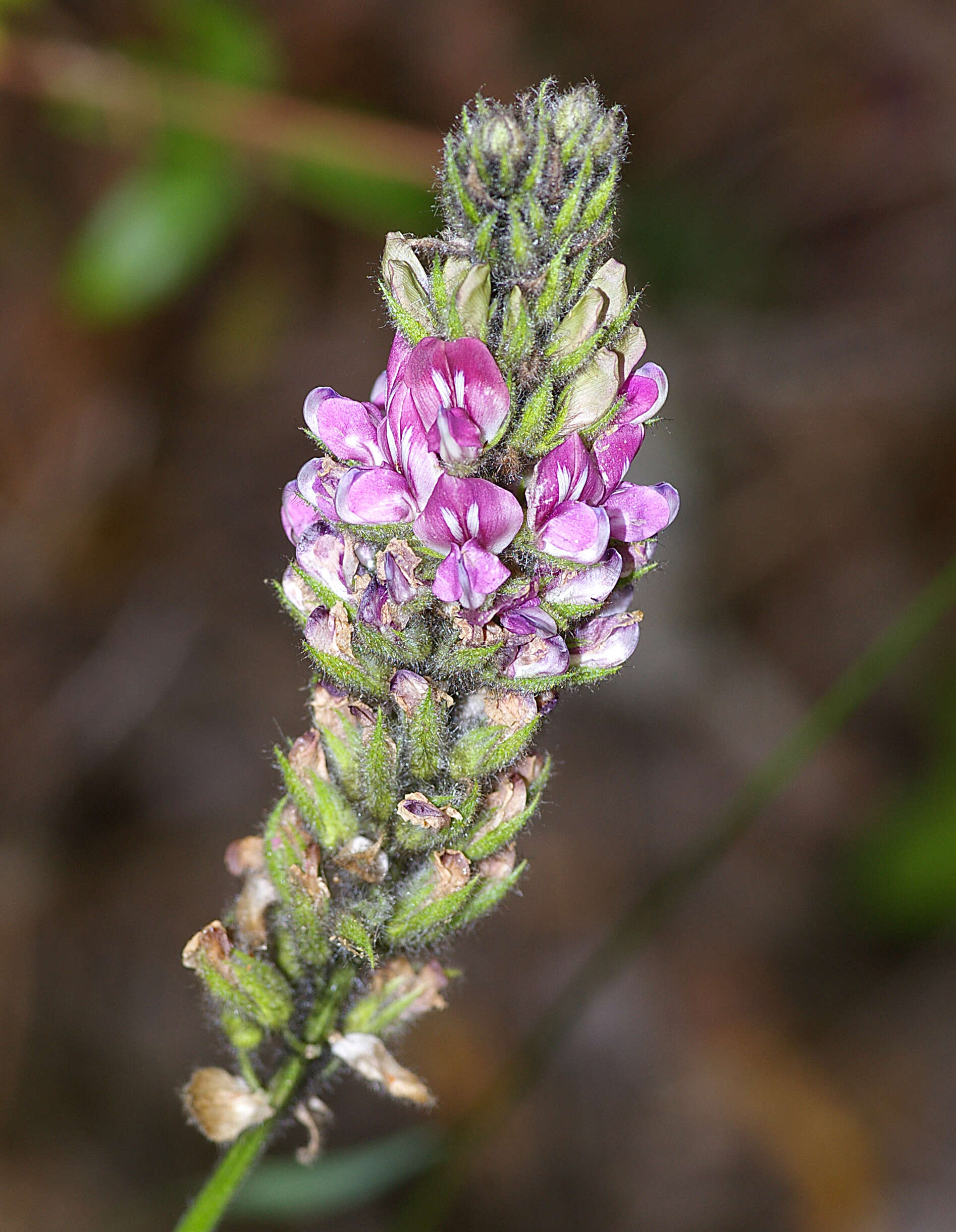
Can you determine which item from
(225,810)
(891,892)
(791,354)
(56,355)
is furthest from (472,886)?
(791,354)

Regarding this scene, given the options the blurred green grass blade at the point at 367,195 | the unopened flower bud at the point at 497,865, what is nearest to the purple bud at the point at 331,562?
the unopened flower bud at the point at 497,865

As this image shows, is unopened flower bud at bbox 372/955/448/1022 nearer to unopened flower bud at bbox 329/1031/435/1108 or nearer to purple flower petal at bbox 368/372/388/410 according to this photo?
unopened flower bud at bbox 329/1031/435/1108

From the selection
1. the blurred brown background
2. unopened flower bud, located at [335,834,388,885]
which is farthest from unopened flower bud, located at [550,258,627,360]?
the blurred brown background

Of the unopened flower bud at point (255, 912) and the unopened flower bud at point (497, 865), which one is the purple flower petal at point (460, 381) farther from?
the unopened flower bud at point (255, 912)

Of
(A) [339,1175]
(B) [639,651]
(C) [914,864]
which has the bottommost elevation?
(A) [339,1175]

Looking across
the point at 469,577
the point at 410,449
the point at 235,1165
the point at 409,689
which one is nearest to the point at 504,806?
the point at 409,689

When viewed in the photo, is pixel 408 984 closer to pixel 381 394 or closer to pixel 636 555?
pixel 636 555
